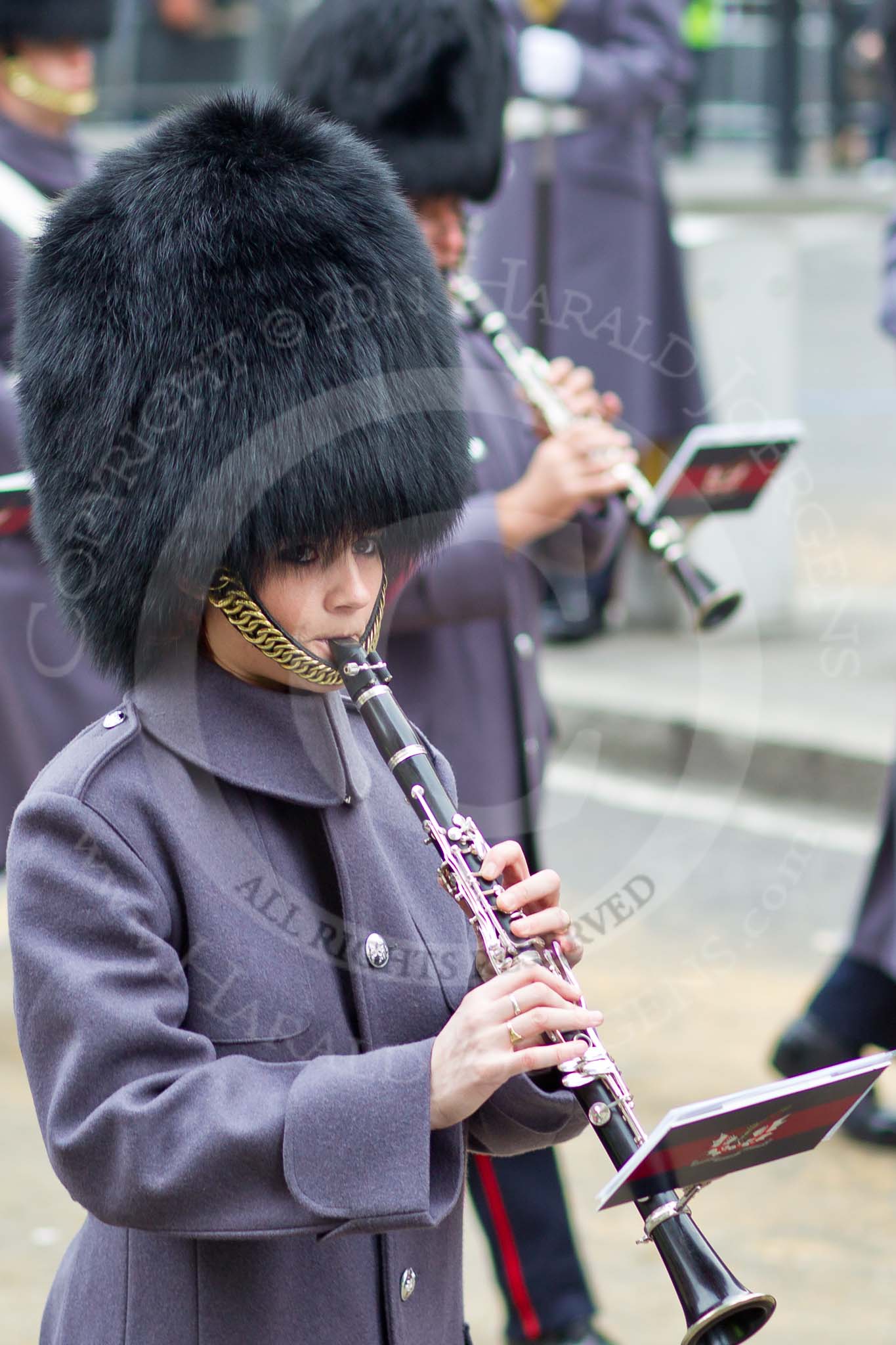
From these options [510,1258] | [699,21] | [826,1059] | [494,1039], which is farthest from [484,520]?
[699,21]

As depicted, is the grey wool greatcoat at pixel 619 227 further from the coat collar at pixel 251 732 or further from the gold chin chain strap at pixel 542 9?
the coat collar at pixel 251 732

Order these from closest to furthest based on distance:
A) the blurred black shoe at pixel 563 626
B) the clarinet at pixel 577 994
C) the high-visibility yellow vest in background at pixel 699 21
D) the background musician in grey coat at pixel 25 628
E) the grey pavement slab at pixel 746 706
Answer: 1. the clarinet at pixel 577 994
2. the background musician in grey coat at pixel 25 628
3. the grey pavement slab at pixel 746 706
4. the blurred black shoe at pixel 563 626
5. the high-visibility yellow vest in background at pixel 699 21

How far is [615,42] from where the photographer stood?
581 centimetres

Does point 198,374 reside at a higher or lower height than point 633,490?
higher

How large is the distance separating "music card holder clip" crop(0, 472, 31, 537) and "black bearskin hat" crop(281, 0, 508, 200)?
77 cm

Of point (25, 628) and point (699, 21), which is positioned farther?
point (699, 21)

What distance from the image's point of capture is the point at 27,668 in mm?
3346

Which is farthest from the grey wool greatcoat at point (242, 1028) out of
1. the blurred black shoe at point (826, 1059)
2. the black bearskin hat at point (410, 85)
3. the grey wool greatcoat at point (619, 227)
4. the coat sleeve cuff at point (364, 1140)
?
the grey wool greatcoat at point (619, 227)

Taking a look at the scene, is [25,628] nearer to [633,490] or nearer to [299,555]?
[633,490]

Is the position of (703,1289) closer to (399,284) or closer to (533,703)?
(399,284)

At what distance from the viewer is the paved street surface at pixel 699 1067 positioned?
307 centimetres

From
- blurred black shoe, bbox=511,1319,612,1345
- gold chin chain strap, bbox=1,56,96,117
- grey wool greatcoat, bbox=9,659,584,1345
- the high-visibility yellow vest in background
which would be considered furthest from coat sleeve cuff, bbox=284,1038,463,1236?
the high-visibility yellow vest in background

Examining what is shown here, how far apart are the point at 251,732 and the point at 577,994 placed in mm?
356

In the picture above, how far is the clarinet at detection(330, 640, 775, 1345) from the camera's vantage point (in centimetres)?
157
